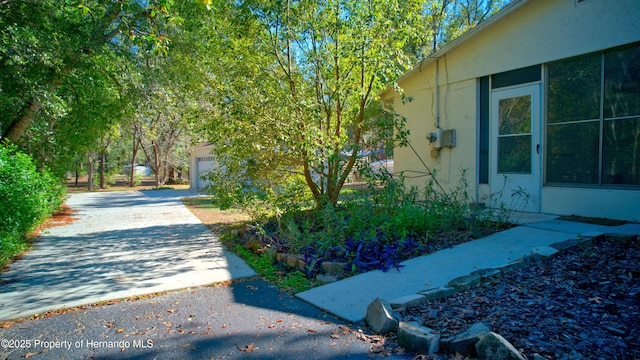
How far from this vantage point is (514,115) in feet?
24.3

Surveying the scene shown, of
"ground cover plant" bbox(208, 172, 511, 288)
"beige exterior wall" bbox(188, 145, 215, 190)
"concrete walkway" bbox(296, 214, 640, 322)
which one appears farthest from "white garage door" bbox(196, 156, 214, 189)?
"concrete walkway" bbox(296, 214, 640, 322)

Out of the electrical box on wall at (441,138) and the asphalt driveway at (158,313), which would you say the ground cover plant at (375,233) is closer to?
the asphalt driveway at (158,313)

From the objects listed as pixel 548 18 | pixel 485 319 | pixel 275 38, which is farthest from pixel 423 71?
pixel 485 319

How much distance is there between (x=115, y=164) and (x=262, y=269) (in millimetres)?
33315

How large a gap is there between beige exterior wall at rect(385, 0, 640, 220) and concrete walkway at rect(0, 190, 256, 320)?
5.32 metres

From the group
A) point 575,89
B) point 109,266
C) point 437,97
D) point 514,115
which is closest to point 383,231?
point 514,115

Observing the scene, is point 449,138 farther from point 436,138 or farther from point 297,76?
point 297,76

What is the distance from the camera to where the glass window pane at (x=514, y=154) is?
282 inches

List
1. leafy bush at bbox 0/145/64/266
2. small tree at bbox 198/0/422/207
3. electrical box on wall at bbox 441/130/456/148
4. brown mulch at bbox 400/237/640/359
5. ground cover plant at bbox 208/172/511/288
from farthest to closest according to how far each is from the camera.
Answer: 1. electrical box on wall at bbox 441/130/456/148
2. small tree at bbox 198/0/422/207
3. leafy bush at bbox 0/145/64/266
4. ground cover plant at bbox 208/172/511/288
5. brown mulch at bbox 400/237/640/359

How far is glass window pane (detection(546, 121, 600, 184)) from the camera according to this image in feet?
20.7

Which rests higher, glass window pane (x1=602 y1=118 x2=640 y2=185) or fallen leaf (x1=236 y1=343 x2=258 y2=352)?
glass window pane (x1=602 y1=118 x2=640 y2=185)

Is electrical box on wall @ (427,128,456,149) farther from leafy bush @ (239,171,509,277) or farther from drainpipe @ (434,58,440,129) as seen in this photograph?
leafy bush @ (239,171,509,277)

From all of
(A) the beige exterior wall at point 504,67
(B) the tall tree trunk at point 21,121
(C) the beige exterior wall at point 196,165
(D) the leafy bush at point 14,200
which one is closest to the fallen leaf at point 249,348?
(D) the leafy bush at point 14,200

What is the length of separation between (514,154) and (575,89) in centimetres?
150
